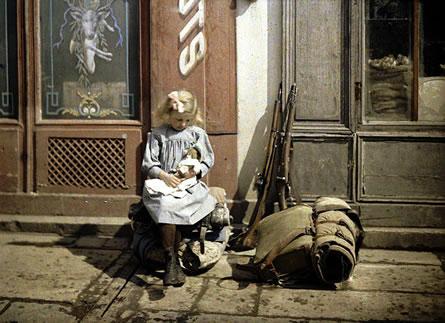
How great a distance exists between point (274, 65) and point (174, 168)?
162 cm

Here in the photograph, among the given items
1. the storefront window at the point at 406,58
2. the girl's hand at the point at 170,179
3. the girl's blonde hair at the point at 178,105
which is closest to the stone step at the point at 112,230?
the storefront window at the point at 406,58

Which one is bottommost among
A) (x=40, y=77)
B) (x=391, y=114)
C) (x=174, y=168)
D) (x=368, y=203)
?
(x=368, y=203)

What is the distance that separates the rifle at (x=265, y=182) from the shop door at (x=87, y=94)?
4.25 feet

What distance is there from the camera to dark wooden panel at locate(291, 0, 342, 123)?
6.30m

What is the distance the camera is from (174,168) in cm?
556

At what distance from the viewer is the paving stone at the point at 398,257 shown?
5.87 meters

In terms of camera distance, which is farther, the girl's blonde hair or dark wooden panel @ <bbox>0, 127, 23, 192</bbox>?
dark wooden panel @ <bbox>0, 127, 23, 192</bbox>

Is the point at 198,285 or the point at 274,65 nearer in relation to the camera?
the point at 198,285

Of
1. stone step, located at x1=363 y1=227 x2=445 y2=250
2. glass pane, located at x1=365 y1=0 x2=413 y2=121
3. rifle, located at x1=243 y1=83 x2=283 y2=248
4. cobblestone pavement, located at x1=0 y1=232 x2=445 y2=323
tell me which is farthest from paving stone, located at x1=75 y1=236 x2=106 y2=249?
glass pane, located at x1=365 y1=0 x2=413 y2=121

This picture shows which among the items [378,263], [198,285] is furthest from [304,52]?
[198,285]

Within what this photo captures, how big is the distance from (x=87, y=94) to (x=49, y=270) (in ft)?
6.51

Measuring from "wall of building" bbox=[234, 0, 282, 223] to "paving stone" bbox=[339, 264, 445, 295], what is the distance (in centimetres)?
148

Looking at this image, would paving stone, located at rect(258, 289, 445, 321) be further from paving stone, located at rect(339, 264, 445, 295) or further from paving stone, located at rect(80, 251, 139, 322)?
paving stone, located at rect(80, 251, 139, 322)

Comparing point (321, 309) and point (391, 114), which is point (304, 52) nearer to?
point (391, 114)
